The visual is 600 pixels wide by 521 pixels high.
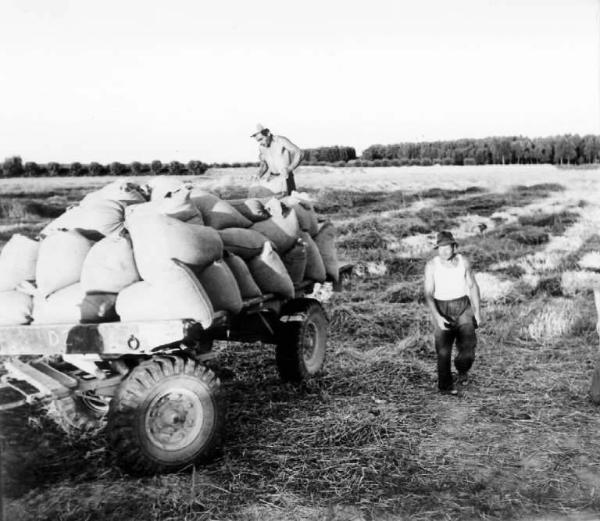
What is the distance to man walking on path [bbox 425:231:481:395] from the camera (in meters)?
5.84

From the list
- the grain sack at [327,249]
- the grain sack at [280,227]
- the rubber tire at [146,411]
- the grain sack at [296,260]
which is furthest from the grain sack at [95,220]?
the grain sack at [327,249]

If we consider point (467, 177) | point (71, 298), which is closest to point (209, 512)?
point (71, 298)

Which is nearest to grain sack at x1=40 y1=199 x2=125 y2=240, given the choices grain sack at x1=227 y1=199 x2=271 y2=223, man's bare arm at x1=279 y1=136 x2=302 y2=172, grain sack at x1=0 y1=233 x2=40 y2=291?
grain sack at x1=0 y1=233 x2=40 y2=291

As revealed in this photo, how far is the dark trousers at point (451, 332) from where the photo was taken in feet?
19.2

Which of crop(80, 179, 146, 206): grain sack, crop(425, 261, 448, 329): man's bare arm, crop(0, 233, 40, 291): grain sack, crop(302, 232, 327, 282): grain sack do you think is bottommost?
crop(425, 261, 448, 329): man's bare arm

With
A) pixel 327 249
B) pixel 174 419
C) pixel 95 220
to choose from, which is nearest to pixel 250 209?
pixel 327 249

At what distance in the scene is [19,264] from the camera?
4816mm

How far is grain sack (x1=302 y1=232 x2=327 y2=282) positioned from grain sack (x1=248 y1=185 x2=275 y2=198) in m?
1.04

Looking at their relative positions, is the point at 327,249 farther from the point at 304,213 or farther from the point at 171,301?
the point at 171,301

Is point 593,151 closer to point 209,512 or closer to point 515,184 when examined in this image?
point 515,184

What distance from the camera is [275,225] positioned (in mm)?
5836

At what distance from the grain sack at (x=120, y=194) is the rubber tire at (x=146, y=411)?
4.72 ft

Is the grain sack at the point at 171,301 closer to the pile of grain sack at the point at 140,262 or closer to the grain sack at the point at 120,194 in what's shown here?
the pile of grain sack at the point at 140,262

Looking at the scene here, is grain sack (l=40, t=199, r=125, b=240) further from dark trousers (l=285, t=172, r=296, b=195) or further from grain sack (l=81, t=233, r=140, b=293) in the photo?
dark trousers (l=285, t=172, r=296, b=195)
